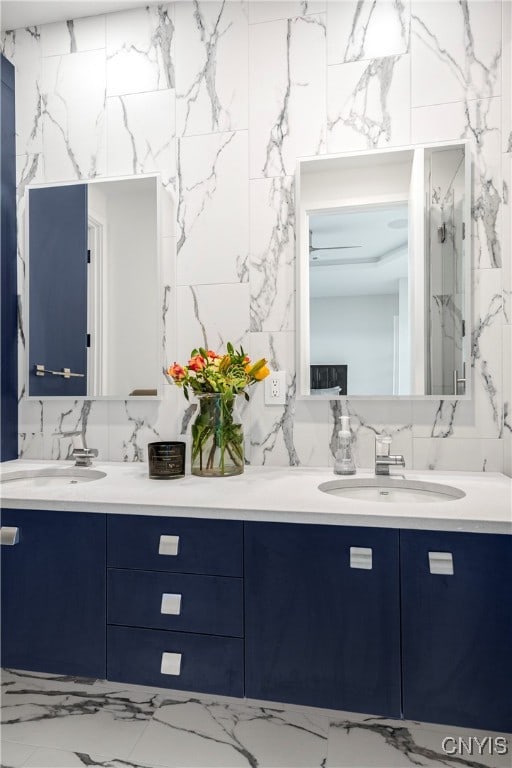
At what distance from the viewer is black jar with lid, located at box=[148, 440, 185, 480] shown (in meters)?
1.79

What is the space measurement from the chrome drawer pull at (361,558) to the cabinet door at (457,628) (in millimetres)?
84

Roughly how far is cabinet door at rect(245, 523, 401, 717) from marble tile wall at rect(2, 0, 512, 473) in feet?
1.91

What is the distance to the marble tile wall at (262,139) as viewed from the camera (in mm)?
1833

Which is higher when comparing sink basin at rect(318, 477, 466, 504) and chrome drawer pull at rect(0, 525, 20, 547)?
sink basin at rect(318, 477, 466, 504)

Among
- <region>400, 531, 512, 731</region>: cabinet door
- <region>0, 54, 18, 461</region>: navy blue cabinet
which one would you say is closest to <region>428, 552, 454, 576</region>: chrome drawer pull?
<region>400, 531, 512, 731</region>: cabinet door

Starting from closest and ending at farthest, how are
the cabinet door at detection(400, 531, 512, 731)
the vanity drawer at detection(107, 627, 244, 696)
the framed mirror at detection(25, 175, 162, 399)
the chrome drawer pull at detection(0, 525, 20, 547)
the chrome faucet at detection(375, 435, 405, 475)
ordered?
the cabinet door at detection(400, 531, 512, 731), the vanity drawer at detection(107, 627, 244, 696), the chrome drawer pull at detection(0, 525, 20, 547), the chrome faucet at detection(375, 435, 405, 475), the framed mirror at detection(25, 175, 162, 399)

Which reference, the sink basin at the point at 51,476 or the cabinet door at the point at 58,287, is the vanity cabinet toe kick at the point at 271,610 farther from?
the cabinet door at the point at 58,287

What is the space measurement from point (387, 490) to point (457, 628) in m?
0.52

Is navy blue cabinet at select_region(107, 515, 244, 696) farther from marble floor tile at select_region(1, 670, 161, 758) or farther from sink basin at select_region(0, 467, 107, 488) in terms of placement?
sink basin at select_region(0, 467, 107, 488)

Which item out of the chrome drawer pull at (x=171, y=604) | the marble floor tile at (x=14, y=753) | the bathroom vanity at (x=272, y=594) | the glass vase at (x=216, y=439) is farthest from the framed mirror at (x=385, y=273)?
the marble floor tile at (x=14, y=753)

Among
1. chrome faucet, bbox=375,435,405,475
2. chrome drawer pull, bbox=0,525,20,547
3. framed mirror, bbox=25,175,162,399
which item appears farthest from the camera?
framed mirror, bbox=25,175,162,399

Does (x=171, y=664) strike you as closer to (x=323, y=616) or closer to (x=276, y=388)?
(x=323, y=616)

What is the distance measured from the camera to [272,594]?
143cm

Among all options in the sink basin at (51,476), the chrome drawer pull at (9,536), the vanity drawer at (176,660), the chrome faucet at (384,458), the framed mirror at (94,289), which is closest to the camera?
the vanity drawer at (176,660)
